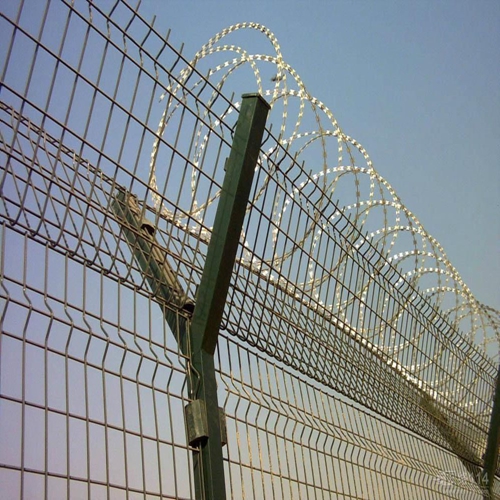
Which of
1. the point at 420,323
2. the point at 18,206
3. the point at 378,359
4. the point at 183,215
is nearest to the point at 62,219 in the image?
the point at 18,206

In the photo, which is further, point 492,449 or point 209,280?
point 492,449

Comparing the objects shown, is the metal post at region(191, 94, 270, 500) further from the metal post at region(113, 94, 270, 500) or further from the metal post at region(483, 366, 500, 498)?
the metal post at region(483, 366, 500, 498)

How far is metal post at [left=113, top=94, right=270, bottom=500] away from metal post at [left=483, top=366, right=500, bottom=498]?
415 centimetres

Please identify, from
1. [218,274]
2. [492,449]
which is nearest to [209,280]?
[218,274]

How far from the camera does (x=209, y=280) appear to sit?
3.39 m

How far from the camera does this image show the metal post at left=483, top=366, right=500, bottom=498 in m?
6.92

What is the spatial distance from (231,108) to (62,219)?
1051 mm

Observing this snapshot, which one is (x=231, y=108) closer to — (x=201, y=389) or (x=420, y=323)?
(x=201, y=389)

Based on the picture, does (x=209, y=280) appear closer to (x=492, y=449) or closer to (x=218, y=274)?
(x=218, y=274)

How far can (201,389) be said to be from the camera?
3.19 metres

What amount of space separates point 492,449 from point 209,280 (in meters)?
4.45

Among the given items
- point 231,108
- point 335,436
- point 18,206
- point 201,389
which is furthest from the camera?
point 335,436

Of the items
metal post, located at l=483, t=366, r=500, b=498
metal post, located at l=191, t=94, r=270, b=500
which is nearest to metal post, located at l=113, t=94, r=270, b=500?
metal post, located at l=191, t=94, r=270, b=500

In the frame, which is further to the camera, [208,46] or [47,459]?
[208,46]
